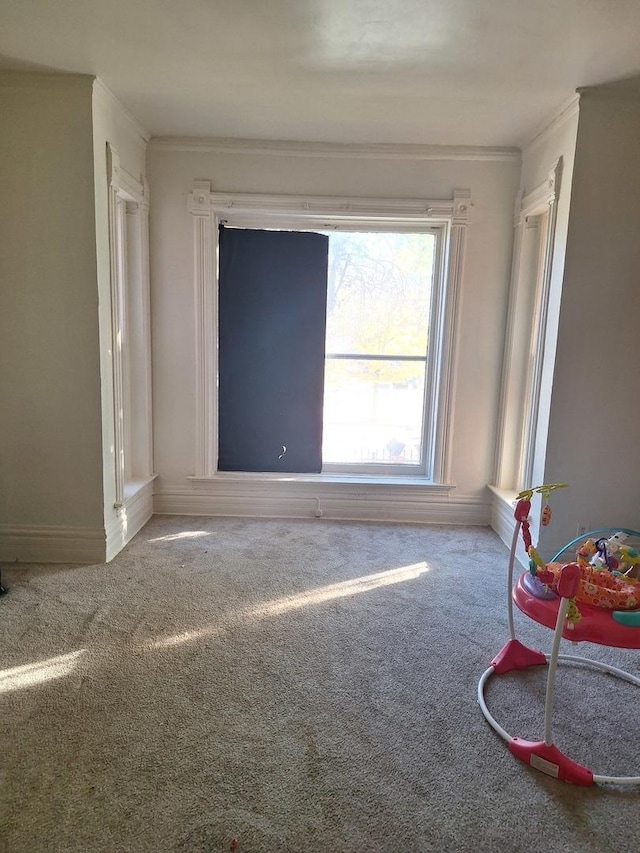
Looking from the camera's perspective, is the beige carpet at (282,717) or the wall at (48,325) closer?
the beige carpet at (282,717)

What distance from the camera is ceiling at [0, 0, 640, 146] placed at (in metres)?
2.02

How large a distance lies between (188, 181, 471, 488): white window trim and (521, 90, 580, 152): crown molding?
1.49 ft

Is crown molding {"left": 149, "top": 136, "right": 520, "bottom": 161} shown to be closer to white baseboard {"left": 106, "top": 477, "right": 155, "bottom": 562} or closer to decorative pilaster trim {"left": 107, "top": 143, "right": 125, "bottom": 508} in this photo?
decorative pilaster trim {"left": 107, "top": 143, "right": 125, "bottom": 508}

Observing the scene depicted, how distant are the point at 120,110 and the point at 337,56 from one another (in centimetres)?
137

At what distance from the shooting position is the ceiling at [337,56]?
2016 millimetres

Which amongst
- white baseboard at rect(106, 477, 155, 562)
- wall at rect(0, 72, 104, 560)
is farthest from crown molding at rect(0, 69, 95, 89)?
white baseboard at rect(106, 477, 155, 562)

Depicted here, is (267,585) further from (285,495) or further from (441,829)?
(441,829)

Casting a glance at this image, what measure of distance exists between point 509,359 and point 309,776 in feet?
9.12

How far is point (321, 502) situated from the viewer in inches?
151

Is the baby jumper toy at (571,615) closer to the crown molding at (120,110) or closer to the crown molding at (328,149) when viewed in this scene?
the crown molding at (328,149)

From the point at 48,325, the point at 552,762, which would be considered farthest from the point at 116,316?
the point at 552,762

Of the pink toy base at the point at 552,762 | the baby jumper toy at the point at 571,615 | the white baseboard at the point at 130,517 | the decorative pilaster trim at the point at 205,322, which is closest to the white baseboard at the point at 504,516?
the baby jumper toy at the point at 571,615

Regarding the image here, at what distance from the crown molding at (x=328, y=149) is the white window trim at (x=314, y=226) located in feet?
0.77

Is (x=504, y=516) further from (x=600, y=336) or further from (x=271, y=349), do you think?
(x=271, y=349)
